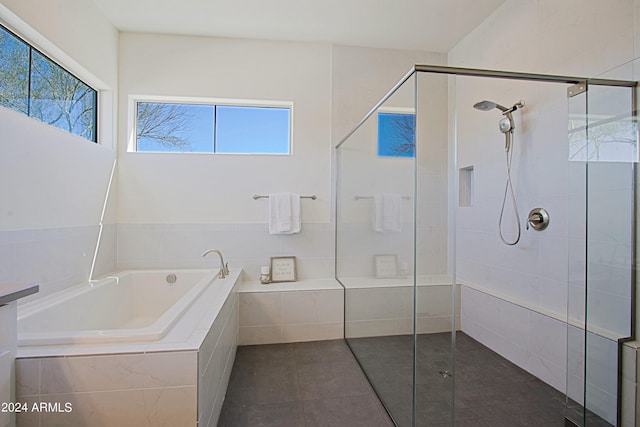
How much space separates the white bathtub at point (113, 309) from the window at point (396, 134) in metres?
1.45

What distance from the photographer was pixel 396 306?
5.98 ft

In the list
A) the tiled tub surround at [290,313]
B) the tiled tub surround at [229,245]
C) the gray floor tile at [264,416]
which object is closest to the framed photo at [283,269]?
the tiled tub surround at [229,245]

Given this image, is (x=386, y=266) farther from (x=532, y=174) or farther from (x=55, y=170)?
(x=55, y=170)

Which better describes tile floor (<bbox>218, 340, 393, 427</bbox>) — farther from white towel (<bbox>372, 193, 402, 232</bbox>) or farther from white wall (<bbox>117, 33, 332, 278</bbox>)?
white towel (<bbox>372, 193, 402, 232</bbox>)

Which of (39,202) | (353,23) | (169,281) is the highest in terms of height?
(353,23)

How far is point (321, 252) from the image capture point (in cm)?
313

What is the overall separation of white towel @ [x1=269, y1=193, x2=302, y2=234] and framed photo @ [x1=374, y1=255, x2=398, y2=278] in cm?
107

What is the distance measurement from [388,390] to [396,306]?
0.49 m

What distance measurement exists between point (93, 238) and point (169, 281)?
0.67 m

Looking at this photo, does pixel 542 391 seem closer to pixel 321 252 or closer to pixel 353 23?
pixel 321 252

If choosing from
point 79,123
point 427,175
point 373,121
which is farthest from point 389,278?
point 79,123

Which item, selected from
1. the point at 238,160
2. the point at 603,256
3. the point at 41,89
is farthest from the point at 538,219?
the point at 41,89

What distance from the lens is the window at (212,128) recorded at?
119 inches

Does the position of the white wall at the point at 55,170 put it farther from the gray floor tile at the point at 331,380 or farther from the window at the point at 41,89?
the gray floor tile at the point at 331,380
